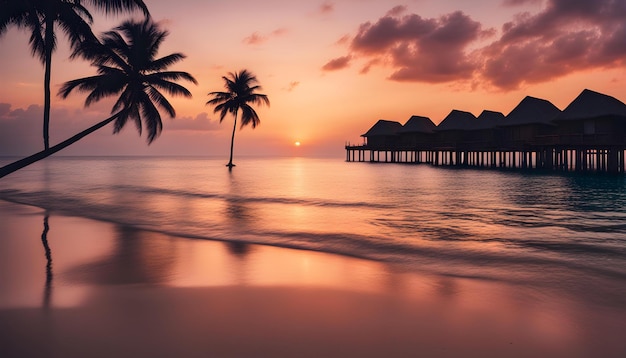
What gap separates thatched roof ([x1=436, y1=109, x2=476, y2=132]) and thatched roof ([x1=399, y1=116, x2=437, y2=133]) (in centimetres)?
611

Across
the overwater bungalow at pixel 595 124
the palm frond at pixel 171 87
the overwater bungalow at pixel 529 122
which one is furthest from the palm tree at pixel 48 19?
the overwater bungalow at pixel 529 122

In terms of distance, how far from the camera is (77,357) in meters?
4.18

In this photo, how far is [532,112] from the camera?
143 feet

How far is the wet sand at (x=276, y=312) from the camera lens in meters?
4.44

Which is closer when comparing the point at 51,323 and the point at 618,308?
the point at 51,323

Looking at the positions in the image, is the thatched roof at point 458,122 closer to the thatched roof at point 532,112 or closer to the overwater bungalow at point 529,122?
the overwater bungalow at point 529,122

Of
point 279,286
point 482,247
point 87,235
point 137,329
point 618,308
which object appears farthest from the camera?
point 87,235

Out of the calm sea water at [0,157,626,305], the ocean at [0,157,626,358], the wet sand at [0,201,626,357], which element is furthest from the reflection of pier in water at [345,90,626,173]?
the wet sand at [0,201,626,357]

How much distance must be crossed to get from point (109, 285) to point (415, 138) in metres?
61.3

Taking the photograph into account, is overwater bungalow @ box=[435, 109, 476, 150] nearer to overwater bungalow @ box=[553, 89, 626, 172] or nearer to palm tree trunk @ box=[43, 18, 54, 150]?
overwater bungalow @ box=[553, 89, 626, 172]

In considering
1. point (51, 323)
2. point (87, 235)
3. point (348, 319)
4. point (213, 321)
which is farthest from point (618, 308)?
point (87, 235)

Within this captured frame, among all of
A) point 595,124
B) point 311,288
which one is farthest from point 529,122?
point 311,288

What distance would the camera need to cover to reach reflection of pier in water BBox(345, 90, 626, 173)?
118 feet

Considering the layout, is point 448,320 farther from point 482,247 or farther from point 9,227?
point 9,227
